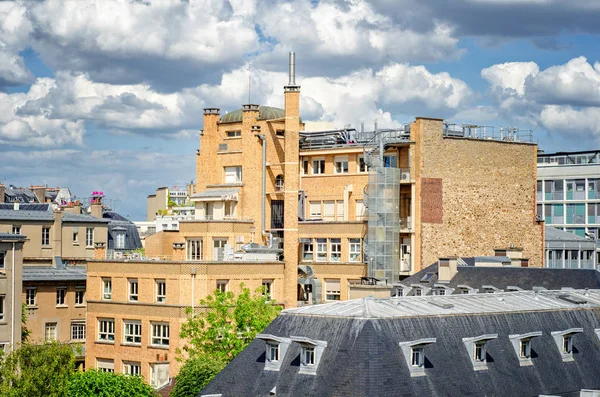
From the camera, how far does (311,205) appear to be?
321 ft

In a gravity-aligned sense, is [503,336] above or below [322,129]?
below

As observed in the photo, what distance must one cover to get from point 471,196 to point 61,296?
32740 millimetres

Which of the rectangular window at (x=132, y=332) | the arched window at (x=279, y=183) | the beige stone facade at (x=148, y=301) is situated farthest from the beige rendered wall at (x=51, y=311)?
the arched window at (x=279, y=183)

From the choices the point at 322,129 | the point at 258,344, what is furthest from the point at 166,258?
the point at 258,344

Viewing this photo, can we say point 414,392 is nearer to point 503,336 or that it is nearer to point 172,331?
point 503,336

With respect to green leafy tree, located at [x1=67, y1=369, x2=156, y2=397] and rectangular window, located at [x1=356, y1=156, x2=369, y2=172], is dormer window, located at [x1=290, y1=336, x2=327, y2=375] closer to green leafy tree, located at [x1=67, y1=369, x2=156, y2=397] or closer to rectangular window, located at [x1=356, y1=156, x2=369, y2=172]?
green leafy tree, located at [x1=67, y1=369, x2=156, y2=397]

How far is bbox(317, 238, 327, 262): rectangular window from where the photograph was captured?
93188 millimetres

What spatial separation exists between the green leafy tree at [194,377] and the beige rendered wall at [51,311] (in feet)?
86.1

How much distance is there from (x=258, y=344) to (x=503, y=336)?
35.8ft

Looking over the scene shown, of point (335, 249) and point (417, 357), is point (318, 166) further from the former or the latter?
point (417, 357)

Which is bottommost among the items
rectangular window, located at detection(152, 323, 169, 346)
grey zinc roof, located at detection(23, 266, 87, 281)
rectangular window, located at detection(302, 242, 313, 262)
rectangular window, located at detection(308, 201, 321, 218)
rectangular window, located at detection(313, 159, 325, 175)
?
rectangular window, located at detection(152, 323, 169, 346)

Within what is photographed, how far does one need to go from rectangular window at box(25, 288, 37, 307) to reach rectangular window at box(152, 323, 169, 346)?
15.2 meters

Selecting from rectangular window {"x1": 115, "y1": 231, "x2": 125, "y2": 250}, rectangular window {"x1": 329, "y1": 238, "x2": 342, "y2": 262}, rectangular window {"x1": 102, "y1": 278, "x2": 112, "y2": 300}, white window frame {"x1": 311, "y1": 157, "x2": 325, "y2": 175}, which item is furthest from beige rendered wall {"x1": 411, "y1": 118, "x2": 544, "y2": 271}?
rectangular window {"x1": 115, "y1": 231, "x2": 125, "y2": 250}

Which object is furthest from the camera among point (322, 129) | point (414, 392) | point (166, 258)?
point (322, 129)
